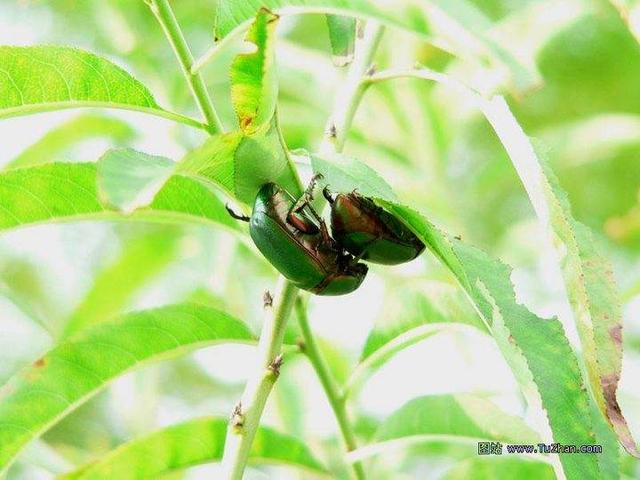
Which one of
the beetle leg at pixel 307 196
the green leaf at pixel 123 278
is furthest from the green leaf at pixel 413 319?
the green leaf at pixel 123 278

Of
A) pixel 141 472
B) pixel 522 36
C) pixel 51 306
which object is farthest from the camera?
pixel 51 306

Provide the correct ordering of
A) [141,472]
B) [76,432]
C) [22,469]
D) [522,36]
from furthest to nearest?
[76,432] < [22,469] < [522,36] < [141,472]

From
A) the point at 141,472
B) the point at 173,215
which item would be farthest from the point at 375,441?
the point at 173,215

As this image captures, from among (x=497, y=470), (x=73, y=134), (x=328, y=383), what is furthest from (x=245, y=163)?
(x=73, y=134)

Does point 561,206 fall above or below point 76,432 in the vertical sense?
below

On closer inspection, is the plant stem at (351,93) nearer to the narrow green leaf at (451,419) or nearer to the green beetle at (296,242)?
the green beetle at (296,242)

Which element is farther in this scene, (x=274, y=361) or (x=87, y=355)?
(x=87, y=355)

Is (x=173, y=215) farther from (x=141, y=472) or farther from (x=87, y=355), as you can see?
(x=141, y=472)

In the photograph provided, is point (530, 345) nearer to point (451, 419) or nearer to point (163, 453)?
point (451, 419)
